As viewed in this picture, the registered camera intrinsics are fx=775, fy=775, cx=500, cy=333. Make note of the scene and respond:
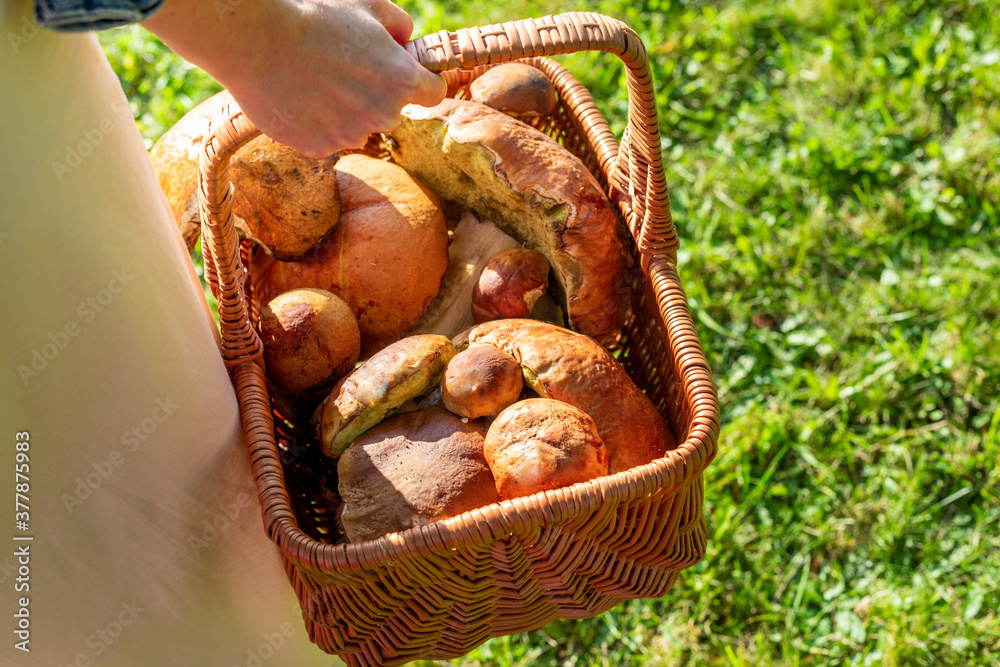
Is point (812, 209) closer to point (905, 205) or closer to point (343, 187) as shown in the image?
point (905, 205)

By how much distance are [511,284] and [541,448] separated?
0.48m

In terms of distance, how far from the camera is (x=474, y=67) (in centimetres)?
153

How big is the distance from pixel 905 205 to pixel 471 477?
221 cm

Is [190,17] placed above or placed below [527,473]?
above

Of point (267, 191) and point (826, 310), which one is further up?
point (267, 191)

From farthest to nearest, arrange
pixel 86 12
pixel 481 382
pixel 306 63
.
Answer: pixel 481 382
pixel 306 63
pixel 86 12

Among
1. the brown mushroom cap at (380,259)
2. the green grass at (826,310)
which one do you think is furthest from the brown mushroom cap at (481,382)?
the green grass at (826,310)

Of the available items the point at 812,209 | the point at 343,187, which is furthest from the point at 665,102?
the point at 343,187

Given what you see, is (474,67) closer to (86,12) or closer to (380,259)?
(380,259)

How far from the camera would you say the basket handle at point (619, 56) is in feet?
4.43

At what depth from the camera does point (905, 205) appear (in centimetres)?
283

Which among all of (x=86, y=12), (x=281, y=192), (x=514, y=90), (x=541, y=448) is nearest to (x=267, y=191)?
(x=281, y=192)

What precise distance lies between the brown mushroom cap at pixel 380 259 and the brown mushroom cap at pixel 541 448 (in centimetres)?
49

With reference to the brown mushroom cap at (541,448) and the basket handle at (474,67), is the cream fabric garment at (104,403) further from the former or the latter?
the brown mushroom cap at (541,448)
